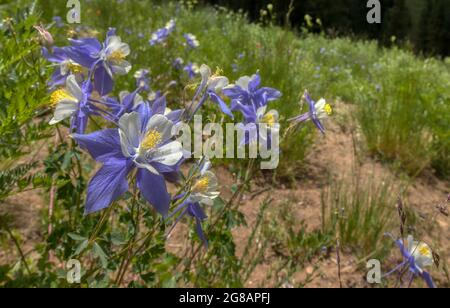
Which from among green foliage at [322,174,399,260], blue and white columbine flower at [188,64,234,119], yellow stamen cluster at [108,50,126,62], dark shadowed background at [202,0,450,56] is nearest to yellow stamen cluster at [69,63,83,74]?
yellow stamen cluster at [108,50,126,62]

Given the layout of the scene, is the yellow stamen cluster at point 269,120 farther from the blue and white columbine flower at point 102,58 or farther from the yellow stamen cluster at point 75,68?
the yellow stamen cluster at point 75,68

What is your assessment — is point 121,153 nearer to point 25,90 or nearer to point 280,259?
point 25,90

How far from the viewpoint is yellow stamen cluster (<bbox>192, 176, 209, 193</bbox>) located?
1.06 meters

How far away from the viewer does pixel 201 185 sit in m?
1.06

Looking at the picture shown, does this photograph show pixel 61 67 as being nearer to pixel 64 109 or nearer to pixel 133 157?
pixel 64 109

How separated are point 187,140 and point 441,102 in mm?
3347

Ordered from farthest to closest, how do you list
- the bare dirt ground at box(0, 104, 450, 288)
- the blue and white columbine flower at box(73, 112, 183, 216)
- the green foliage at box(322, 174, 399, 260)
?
the green foliage at box(322, 174, 399, 260)
the bare dirt ground at box(0, 104, 450, 288)
the blue and white columbine flower at box(73, 112, 183, 216)

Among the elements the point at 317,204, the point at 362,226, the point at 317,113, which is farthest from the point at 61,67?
the point at 317,204

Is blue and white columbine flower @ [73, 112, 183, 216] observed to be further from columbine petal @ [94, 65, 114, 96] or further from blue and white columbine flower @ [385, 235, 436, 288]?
blue and white columbine flower @ [385, 235, 436, 288]

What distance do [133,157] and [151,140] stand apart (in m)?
0.05

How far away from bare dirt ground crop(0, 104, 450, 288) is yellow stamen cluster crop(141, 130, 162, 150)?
2.19ft

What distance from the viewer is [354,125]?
4180 mm

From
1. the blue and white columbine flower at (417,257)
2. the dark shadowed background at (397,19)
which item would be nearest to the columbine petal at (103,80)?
the blue and white columbine flower at (417,257)

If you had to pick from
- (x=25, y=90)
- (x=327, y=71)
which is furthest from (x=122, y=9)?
(x=25, y=90)
